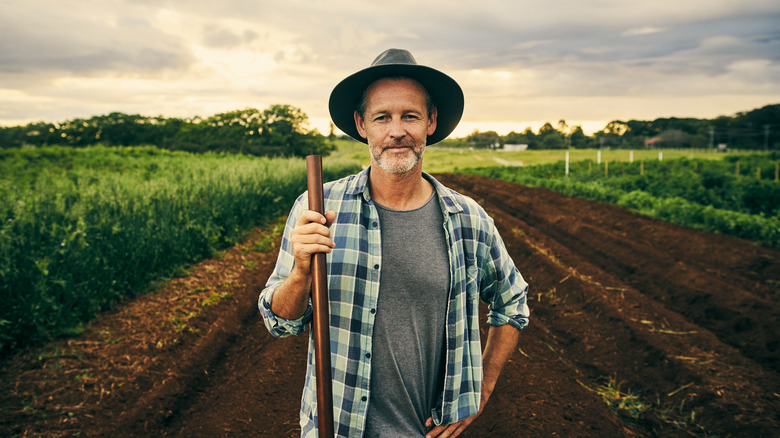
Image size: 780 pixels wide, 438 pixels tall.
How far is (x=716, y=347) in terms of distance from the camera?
17.5ft

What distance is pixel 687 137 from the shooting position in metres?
85.5

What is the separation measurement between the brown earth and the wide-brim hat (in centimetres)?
260

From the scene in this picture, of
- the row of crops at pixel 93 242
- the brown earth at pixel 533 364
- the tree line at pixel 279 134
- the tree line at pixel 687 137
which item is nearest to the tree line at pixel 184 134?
the tree line at pixel 279 134

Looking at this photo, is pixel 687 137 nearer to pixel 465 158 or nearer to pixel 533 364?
pixel 465 158

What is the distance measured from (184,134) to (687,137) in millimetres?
85608

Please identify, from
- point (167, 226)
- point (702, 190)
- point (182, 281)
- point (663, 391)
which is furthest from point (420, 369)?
point (702, 190)

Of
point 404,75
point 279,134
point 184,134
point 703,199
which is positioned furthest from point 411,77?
point 184,134

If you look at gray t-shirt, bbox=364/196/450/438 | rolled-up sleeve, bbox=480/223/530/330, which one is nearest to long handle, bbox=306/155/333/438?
gray t-shirt, bbox=364/196/450/438

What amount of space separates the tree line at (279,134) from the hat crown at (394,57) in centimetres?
51

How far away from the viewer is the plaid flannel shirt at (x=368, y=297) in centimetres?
184

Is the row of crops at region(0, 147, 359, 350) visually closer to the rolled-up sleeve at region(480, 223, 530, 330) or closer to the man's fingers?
the man's fingers

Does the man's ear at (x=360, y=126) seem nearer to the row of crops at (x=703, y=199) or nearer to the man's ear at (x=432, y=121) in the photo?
the man's ear at (x=432, y=121)

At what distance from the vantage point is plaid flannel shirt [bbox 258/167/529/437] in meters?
1.84

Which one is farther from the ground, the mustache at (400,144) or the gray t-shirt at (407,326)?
the mustache at (400,144)
